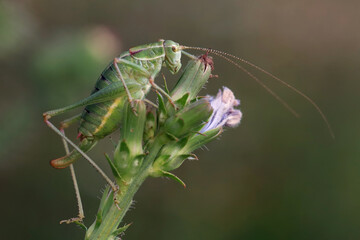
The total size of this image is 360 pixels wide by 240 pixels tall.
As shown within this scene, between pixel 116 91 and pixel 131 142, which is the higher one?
pixel 116 91

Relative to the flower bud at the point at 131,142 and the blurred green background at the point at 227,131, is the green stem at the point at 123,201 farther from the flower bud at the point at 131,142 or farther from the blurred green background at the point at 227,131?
the blurred green background at the point at 227,131

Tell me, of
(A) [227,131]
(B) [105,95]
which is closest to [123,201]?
(B) [105,95]

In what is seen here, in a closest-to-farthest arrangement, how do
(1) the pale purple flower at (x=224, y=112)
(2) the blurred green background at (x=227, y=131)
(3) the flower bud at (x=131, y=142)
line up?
(3) the flower bud at (x=131, y=142), (1) the pale purple flower at (x=224, y=112), (2) the blurred green background at (x=227, y=131)

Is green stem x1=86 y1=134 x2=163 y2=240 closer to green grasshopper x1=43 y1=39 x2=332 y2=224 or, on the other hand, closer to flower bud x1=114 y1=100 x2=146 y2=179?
flower bud x1=114 y1=100 x2=146 y2=179

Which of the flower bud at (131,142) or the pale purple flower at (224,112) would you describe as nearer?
the flower bud at (131,142)

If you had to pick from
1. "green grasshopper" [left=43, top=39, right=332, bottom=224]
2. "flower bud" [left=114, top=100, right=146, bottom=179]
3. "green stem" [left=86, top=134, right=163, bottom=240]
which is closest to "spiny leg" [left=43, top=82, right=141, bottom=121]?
"green grasshopper" [left=43, top=39, right=332, bottom=224]

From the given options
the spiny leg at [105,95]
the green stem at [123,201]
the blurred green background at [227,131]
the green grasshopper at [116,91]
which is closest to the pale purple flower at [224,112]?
the green grasshopper at [116,91]

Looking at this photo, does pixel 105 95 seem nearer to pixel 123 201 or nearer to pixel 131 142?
pixel 131 142
